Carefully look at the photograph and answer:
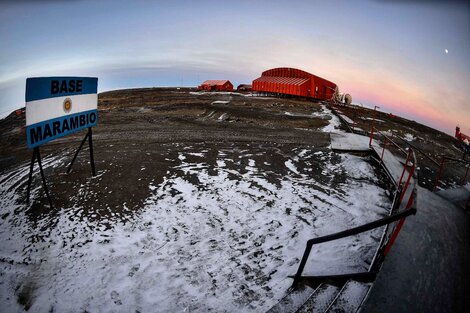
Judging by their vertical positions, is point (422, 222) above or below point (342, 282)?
above

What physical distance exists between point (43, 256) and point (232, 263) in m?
3.31

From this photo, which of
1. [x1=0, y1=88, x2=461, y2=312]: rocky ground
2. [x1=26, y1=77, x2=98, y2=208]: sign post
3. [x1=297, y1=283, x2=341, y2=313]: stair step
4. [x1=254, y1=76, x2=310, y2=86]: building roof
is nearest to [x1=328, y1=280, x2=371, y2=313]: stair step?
[x1=297, y1=283, x2=341, y2=313]: stair step

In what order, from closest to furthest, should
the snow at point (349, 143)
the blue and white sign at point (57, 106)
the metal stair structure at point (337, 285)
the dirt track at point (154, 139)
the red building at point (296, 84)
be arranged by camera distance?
the metal stair structure at point (337, 285) → the blue and white sign at point (57, 106) → the dirt track at point (154, 139) → the snow at point (349, 143) → the red building at point (296, 84)

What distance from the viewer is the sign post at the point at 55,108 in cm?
485

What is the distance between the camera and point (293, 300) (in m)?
3.28

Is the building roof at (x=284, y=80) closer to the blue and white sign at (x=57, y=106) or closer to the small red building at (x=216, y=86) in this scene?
the small red building at (x=216, y=86)

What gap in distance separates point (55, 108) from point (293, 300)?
5.97 metres

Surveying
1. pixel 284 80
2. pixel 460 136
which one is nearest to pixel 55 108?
pixel 460 136

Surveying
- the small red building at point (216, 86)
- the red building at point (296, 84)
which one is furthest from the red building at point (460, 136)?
the small red building at point (216, 86)

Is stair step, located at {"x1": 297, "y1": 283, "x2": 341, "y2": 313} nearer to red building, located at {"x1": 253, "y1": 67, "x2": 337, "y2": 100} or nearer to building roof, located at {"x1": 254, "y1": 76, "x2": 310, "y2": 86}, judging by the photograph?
red building, located at {"x1": 253, "y1": 67, "x2": 337, "y2": 100}

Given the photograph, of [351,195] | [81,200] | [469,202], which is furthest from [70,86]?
[469,202]

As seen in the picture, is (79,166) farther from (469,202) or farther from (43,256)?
(469,202)

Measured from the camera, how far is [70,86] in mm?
5785

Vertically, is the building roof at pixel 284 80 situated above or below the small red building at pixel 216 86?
above
